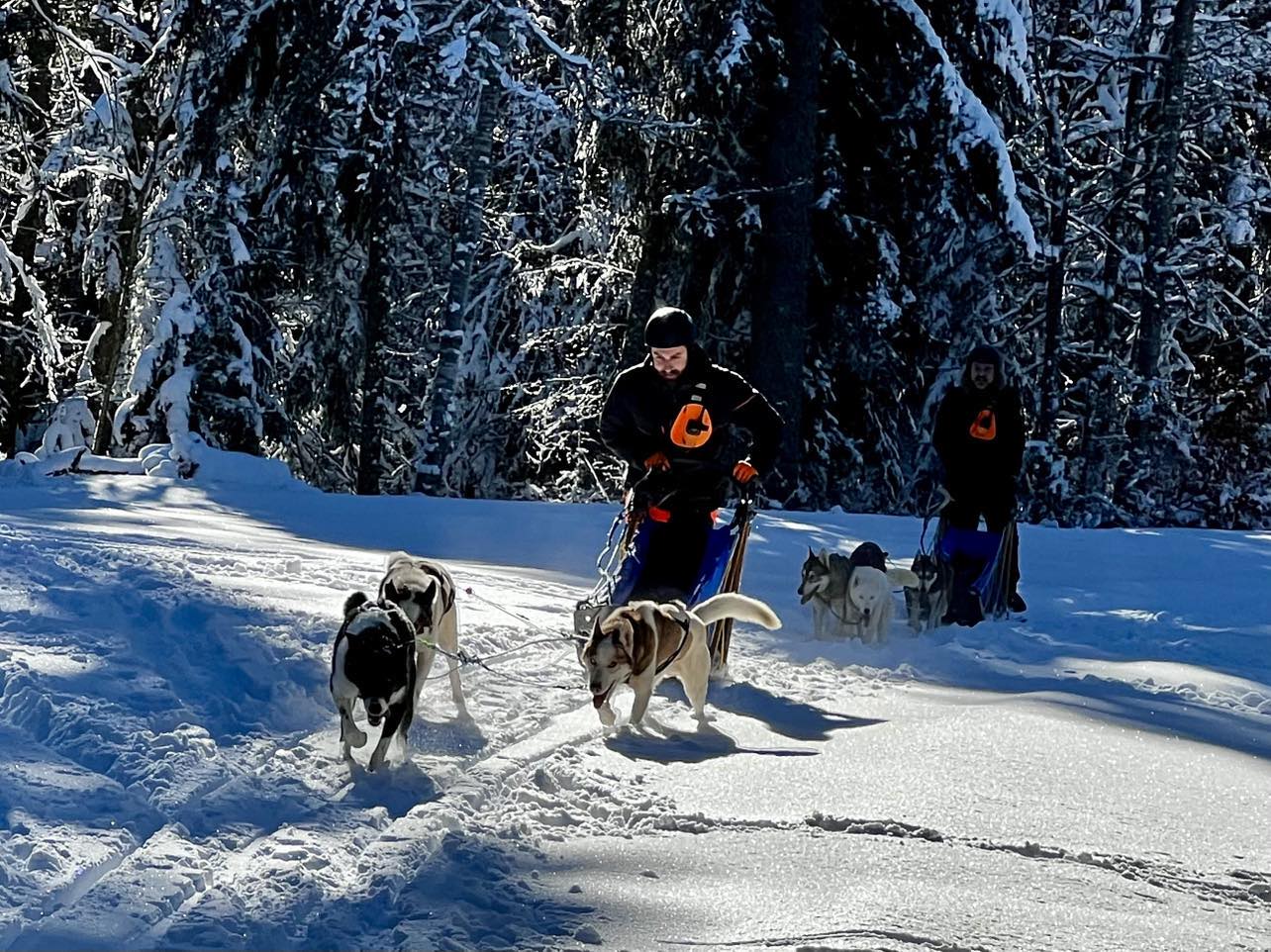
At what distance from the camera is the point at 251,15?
19.8 metres

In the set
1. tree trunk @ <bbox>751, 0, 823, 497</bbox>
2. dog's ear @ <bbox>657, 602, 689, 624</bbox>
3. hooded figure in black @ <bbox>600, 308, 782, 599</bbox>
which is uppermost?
tree trunk @ <bbox>751, 0, 823, 497</bbox>

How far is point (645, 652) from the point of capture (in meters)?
6.50

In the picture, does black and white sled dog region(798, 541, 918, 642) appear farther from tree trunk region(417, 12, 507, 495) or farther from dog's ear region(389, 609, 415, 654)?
tree trunk region(417, 12, 507, 495)

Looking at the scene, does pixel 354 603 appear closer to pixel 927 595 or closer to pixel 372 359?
pixel 927 595

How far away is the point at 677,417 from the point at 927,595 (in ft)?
9.35

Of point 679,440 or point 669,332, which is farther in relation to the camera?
point 679,440

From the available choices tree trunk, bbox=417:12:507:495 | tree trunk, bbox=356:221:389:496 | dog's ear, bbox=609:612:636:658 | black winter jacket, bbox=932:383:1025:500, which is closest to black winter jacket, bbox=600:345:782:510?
dog's ear, bbox=609:612:636:658

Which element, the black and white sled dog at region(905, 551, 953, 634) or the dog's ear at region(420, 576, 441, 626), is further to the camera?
the black and white sled dog at region(905, 551, 953, 634)

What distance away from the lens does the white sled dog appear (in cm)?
620

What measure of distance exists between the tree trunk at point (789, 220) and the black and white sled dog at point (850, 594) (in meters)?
7.60

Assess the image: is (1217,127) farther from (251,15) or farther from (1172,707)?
(1172,707)

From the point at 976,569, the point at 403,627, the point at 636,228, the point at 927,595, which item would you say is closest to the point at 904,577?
the point at 927,595

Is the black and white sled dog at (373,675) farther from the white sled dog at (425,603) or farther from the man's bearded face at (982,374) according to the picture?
the man's bearded face at (982,374)

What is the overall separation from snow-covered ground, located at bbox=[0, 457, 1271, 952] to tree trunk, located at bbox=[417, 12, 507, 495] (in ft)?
30.2
